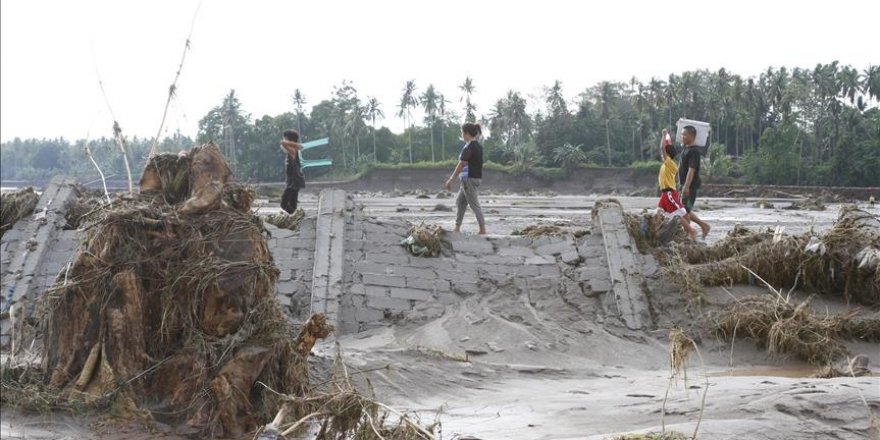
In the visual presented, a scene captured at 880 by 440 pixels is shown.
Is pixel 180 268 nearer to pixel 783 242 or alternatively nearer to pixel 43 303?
pixel 43 303

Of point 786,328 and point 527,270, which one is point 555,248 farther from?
point 786,328

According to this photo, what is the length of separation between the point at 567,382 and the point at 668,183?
351 centimetres

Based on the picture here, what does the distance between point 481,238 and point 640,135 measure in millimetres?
6387

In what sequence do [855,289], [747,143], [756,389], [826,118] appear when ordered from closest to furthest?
[756,389] < [855,289] < [826,118] < [747,143]

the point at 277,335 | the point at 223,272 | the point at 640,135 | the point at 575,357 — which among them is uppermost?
the point at 640,135

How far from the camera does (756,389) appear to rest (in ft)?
19.0

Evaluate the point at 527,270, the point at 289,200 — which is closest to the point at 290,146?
the point at 289,200

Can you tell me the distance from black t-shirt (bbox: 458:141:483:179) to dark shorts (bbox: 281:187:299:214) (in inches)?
89.7

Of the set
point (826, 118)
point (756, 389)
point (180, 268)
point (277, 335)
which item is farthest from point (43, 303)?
point (826, 118)

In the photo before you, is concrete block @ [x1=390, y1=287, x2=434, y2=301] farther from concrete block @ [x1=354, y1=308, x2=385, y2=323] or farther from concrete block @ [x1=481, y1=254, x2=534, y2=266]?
concrete block @ [x1=481, y1=254, x2=534, y2=266]

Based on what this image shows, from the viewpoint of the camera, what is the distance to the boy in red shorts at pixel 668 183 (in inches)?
399

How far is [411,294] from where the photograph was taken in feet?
31.9

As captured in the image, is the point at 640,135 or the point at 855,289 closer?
the point at 855,289

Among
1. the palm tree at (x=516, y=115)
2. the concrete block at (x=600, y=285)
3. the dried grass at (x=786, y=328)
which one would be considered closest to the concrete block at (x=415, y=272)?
the concrete block at (x=600, y=285)
